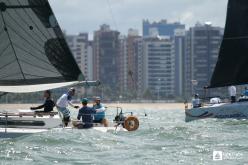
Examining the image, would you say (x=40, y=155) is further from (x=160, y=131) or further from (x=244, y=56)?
(x=244, y=56)

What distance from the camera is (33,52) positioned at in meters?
24.1

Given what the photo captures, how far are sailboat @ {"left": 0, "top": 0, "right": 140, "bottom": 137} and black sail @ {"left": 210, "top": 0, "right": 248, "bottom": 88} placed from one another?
1429cm

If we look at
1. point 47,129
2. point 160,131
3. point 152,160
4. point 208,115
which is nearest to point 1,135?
point 47,129

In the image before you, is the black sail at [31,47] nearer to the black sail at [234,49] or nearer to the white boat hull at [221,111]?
the white boat hull at [221,111]

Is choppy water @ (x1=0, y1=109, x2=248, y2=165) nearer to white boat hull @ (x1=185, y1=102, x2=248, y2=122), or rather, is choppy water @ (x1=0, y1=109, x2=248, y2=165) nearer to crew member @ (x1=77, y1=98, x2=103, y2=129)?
crew member @ (x1=77, y1=98, x2=103, y2=129)

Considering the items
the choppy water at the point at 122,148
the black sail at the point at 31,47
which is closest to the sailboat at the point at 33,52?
the black sail at the point at 31,47

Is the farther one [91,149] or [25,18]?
[25,18]

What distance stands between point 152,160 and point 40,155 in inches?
108

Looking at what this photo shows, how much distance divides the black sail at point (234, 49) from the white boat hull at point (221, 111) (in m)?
1.31

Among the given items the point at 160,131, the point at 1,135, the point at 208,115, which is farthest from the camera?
the point at 208,115

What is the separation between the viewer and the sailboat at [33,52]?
23.8 metres

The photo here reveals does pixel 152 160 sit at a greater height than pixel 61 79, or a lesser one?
lesser

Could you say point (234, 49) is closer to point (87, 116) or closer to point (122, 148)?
point (87, 116)

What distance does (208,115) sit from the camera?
36406mm
